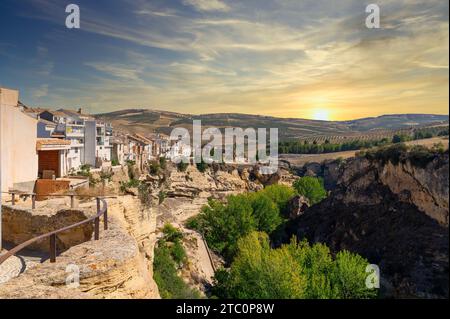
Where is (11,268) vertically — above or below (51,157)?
below

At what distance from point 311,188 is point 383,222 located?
16617 millimetres

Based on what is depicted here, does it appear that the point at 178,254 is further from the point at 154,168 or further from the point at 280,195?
the point at 154,168

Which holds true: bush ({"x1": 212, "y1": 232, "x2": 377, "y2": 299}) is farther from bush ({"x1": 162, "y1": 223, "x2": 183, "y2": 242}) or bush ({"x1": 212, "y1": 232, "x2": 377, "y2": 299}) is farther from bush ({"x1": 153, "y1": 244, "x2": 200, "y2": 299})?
bush ({"x1": 162, "y1": 223, "x2": 183, "y2": 242})

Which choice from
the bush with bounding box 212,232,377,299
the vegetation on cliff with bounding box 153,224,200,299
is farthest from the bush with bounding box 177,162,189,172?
the bush with bounding box 212,232,377,299

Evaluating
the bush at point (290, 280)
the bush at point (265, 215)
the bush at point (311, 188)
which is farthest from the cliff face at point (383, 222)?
the bush at point (311, 188)

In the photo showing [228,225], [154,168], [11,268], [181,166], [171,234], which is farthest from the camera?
[181,166]

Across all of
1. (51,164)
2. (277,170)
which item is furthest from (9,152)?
(277,170)

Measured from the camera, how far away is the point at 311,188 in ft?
118

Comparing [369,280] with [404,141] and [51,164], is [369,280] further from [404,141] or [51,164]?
[51,164]

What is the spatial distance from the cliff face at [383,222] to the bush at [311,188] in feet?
24.0

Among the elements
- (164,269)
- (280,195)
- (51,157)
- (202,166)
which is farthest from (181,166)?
(164,269)

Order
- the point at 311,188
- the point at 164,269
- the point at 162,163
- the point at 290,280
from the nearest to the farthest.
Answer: the point at 290,280 → the point at 164,269 → the point at 311,188 → the point at 162,163

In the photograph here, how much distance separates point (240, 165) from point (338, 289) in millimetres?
35997
